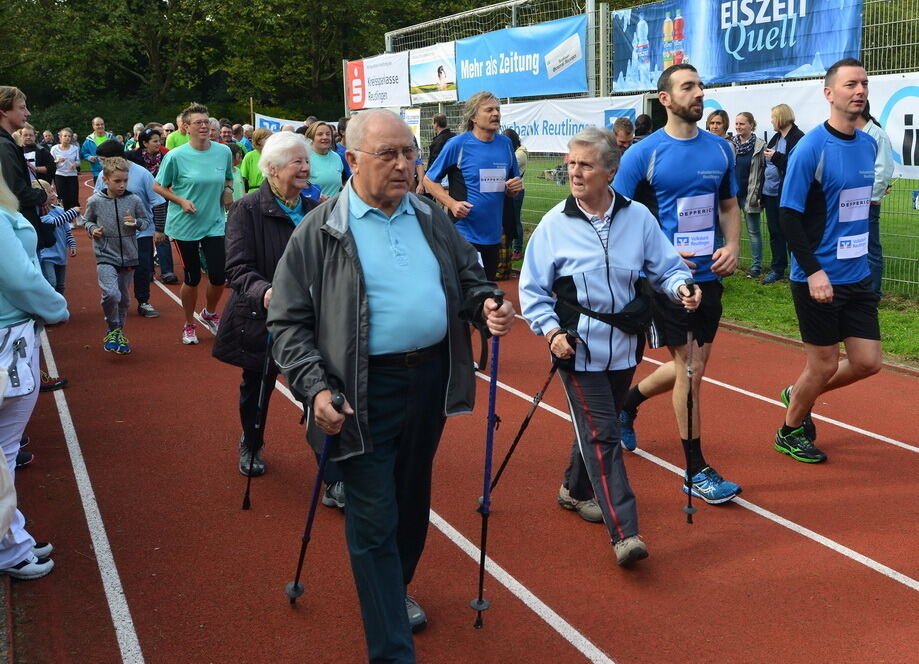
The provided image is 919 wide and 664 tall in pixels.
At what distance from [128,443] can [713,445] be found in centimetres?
406

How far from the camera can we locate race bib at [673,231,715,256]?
5.42 meters

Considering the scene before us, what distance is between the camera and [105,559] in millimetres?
4812

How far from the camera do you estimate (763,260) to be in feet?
45.0

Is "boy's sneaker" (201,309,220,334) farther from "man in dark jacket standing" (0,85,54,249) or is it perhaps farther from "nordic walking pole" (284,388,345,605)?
"nordic walking pole" (284,388,345,605)

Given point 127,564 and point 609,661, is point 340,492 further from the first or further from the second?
point 609,661

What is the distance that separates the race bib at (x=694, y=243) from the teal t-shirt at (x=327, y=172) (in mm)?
5194

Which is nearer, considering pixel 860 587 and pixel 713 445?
pixel 860 587

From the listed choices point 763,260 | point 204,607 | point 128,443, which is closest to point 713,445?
point 204,607

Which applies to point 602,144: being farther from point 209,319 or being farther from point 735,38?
point 735,38

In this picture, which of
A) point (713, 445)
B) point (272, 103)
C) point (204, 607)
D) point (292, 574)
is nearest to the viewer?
point (204, 607)

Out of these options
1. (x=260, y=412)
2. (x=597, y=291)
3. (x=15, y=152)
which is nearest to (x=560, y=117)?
(x=15, y=152)

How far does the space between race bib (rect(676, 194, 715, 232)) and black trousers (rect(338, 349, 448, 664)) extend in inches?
90.9

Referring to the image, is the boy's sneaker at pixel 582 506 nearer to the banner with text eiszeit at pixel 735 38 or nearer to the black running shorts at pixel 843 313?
the black running shorts at pixel 843 313

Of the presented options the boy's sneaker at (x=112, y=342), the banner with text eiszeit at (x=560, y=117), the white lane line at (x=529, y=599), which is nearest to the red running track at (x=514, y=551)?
the white lane line at (x=529, y=599)
